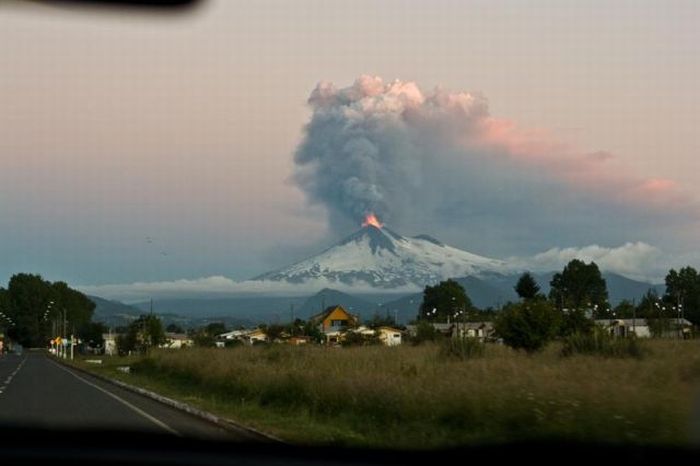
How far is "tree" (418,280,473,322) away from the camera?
604 ft

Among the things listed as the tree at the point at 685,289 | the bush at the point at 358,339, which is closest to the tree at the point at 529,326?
the bush at the point at 358,339

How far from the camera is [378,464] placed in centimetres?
675

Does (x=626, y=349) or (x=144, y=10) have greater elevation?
(x=144, y=10)

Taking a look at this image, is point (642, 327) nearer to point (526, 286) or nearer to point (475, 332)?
point (526, 286)

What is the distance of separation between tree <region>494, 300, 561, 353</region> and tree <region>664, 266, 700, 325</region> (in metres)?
114

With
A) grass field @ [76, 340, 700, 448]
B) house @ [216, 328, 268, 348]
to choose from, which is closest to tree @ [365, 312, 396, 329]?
house @ [216, 328, 268, 348]

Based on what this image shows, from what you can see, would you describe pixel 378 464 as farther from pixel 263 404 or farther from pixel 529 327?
pixel 529 327

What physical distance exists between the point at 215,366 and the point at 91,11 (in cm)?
3056

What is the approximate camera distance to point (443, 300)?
191 metres

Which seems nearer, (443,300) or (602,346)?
(602,346)

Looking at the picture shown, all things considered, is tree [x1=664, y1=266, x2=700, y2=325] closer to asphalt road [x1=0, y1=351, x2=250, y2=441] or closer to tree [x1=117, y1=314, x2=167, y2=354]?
tree [x1=117, y1=314, x2=167, y2=354]

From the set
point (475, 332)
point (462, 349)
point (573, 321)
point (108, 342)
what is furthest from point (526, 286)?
point (108, 342)

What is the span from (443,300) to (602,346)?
163 meters

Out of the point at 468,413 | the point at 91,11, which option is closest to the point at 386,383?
the point at 468,413
